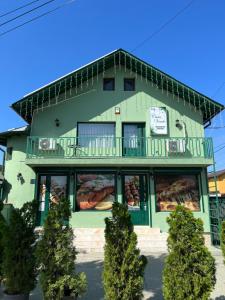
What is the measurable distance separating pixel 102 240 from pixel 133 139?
15.4 ft

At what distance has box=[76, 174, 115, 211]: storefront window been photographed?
13031 millimetres

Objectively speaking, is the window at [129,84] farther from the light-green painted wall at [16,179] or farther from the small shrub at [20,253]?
the small shrub at [20,253]

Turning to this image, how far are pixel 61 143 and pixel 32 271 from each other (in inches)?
329

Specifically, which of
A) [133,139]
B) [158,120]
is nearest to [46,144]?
[133,139]

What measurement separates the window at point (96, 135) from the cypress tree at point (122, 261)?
814 cm

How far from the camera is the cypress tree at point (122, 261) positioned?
193 inches

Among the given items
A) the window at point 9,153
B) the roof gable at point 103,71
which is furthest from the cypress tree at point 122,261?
the window at point 9,153

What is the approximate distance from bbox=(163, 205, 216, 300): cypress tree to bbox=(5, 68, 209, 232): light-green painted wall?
9083 mm

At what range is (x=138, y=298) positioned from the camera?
4.96m

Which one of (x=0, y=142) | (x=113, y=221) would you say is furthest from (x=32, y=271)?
(x=0, y=142)

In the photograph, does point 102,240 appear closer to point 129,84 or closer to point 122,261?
point 122,261

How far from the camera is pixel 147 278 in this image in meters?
7.34

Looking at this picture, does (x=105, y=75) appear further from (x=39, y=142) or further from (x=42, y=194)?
(x=42, y=194)

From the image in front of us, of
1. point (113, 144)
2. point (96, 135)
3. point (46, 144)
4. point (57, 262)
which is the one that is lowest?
point (57, 262)
